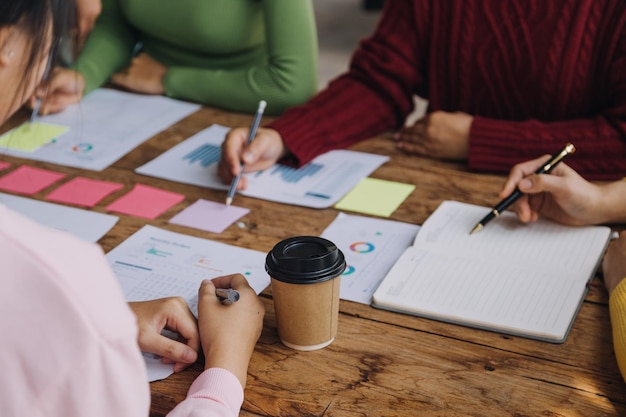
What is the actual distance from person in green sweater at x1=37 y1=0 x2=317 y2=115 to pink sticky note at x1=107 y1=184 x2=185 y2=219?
44 cm

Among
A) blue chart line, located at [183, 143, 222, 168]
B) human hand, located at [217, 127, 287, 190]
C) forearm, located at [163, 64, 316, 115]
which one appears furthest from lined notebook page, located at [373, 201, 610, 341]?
forearm, located at [163, 64, 316, 115]

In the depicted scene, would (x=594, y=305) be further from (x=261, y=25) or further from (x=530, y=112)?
(x=261, y=25)

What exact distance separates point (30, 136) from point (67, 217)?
41 cm

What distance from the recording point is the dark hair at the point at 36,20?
804 millimetres

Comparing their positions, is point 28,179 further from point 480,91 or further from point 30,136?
point 480,91

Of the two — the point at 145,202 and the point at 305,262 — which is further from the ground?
the point at 305,262

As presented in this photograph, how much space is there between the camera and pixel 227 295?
3.67 feet

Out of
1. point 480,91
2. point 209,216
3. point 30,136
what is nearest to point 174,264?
point 209,216

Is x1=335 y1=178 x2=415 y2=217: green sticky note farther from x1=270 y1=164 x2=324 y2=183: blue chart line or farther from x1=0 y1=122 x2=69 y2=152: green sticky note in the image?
x1=0 y1=122 x2=69 y2=152: green sticky note

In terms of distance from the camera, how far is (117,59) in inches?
83.8

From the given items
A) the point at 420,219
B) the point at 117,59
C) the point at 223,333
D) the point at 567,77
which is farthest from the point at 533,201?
the point at 117,59

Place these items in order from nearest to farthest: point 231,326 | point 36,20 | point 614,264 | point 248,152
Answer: point 36,20, point 231,326, point 614,264, point 248,152

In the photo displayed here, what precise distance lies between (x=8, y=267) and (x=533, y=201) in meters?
0.95

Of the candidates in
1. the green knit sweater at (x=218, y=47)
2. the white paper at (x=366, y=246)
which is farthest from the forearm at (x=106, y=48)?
the white paper at (x=366, y=246)
